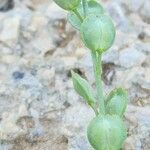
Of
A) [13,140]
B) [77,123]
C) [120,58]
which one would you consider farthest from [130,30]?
[13,140]

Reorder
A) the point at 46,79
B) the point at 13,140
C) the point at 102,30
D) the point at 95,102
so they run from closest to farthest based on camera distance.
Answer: the point at 102,30, the point at 95,102, the point at 13,140, the point at 46,79

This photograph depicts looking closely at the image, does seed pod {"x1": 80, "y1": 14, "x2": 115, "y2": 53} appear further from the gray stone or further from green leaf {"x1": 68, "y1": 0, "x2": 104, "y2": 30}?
the gray stone

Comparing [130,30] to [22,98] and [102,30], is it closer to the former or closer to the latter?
[22,98]

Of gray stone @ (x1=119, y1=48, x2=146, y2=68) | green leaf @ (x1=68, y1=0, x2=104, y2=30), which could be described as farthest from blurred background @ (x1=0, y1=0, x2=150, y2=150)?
green leaf @ (x1=68, y1=0, x2=104, y2=30)

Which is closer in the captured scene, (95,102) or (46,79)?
(95,102)

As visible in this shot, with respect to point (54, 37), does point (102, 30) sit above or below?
above

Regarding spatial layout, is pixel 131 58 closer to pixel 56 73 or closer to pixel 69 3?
pixel 56 73

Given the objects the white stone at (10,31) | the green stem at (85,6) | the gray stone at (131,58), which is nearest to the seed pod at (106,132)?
the green stem at (85,6)
